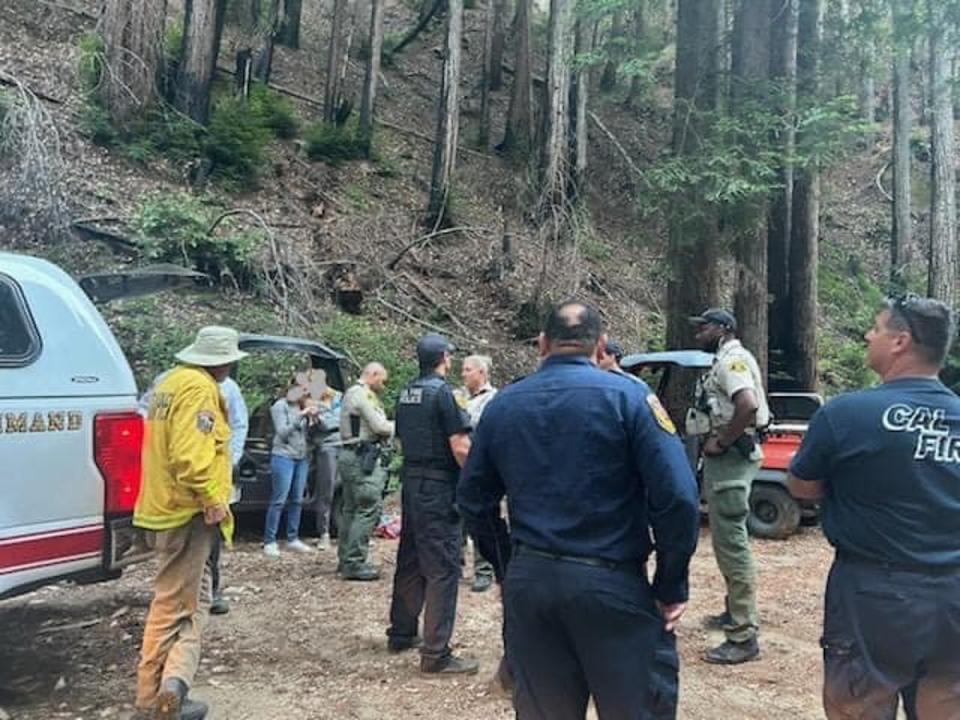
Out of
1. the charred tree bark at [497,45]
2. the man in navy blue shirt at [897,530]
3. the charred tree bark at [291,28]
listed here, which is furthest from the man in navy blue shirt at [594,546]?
the charred tree bark at [291,28]

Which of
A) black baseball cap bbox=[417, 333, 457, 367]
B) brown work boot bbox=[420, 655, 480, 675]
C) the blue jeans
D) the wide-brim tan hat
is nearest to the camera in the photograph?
the wide-brim tan hat

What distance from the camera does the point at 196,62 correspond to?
16547 mm

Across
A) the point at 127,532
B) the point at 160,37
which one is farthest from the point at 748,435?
the point at 160,37

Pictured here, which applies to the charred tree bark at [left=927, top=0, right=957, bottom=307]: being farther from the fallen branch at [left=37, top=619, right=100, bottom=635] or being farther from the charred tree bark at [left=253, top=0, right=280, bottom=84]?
the fallen branch at [left=37, top=619, right=100, bottom=635]

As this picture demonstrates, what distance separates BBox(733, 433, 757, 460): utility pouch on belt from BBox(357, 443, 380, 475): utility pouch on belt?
3.13 metres

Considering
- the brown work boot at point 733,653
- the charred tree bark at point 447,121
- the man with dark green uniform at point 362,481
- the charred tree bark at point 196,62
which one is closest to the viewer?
the brown work boot at point 733,653

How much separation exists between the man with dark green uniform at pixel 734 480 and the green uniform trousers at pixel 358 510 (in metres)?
2.92

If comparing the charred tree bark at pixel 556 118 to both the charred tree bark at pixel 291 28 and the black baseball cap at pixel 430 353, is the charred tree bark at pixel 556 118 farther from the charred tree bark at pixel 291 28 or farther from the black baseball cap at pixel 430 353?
the charred tree bark at pixel 291 28

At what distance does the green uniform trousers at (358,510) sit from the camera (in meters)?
7.57

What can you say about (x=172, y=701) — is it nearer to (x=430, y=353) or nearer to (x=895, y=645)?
(x=430, y=353)

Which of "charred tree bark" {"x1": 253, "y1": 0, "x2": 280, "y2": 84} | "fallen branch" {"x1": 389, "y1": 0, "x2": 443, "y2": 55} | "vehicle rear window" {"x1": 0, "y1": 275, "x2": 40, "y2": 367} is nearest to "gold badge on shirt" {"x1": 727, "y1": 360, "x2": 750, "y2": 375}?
"vehicle rear window" {"x1": 0, "y1": 275, "x2": 40, "y2": 367}

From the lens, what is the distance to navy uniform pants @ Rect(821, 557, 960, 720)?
3.06 meters

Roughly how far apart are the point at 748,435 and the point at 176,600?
336cm

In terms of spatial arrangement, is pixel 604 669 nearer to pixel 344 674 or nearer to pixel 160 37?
pixel 344 674
